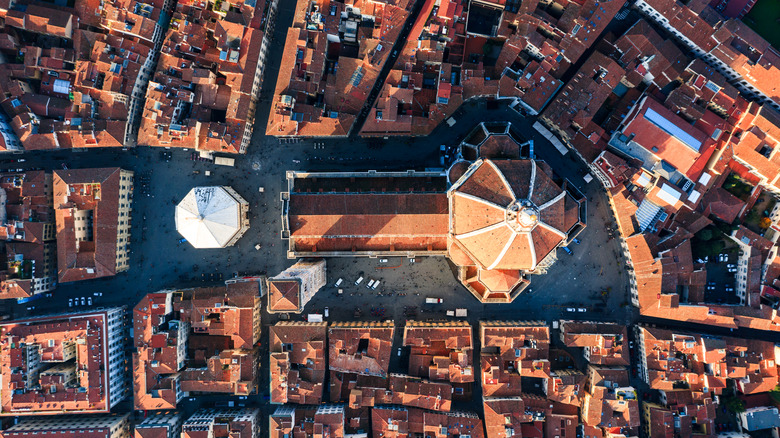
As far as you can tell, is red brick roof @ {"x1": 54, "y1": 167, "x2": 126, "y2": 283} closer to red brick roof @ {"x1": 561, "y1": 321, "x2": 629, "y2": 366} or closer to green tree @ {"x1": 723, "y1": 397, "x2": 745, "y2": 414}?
red brick roof @ {"x1": 561, "y1": 321, "x2": 629, "y2": 366}

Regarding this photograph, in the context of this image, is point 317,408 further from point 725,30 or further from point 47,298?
point 725,30

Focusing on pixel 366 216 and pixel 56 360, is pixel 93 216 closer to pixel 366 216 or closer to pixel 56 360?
pixel 56 360

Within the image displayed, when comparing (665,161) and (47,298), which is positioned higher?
(665,161)

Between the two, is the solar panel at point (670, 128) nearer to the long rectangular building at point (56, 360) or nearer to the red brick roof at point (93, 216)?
the red brick roof at point (93, 216)

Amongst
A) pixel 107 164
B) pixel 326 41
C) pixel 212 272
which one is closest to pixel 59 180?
pixel 107 164

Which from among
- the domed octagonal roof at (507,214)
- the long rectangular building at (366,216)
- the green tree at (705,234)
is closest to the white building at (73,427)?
the long rectangular building at (366,216)

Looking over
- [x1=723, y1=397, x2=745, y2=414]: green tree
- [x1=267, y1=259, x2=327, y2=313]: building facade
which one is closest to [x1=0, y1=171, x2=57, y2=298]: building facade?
[x1=267, y1=259, x2=327, y2=313]: building facade
